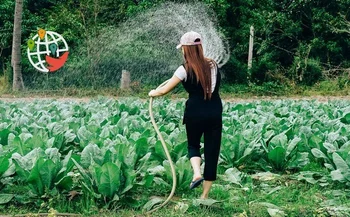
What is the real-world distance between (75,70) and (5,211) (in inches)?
675

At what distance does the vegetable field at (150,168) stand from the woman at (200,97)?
355 millimetres

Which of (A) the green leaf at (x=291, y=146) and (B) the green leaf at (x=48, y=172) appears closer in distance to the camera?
(B) the green leaf at (x=48, y=172)

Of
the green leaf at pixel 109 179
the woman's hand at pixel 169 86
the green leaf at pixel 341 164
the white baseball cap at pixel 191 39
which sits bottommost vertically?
the green leaf at pixel 341 164

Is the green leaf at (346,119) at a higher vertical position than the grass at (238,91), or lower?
higher

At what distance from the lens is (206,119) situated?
15.5ft

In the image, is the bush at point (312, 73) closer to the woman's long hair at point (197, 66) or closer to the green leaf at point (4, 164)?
the woman's long hair at point (197, 66)

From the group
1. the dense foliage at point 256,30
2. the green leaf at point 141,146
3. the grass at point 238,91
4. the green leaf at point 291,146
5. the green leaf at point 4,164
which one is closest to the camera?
the green leaf at point 4,164

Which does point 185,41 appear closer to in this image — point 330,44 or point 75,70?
point 75,70

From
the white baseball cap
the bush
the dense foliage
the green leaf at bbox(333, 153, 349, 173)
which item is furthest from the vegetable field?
the bush

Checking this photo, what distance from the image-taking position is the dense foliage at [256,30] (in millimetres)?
22031

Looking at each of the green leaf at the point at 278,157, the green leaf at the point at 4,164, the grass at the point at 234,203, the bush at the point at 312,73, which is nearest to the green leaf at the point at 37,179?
the grass at the point at 234,203

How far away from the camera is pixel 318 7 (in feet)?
88.9

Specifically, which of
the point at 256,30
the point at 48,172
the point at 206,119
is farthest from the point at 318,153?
the point at 256,30

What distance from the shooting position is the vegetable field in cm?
483
